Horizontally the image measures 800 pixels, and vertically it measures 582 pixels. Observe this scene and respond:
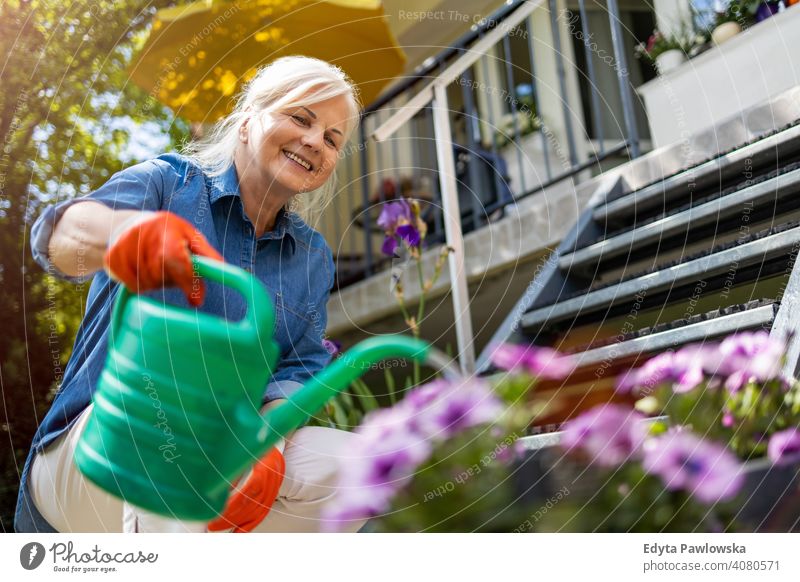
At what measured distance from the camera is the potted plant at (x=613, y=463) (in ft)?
2.20

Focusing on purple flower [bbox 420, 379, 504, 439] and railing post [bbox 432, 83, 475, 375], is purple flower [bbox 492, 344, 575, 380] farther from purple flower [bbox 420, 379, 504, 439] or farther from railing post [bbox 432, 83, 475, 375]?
purple flower [bbox 420, 379, 504, 439]

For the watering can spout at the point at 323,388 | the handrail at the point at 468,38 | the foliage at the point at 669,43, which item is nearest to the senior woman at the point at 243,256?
the watering can spout at the point at 323,388

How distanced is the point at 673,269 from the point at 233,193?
0.67 metres

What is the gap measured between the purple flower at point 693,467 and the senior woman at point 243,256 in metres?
0.33

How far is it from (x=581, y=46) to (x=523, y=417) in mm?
2151

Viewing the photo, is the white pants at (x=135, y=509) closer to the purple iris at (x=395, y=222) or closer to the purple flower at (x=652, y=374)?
the purple flower at (x=652, y=374)

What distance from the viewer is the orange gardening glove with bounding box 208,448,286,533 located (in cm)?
68

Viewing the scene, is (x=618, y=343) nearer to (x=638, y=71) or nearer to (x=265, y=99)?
(x=265, y=99)

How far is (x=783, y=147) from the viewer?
1212mm

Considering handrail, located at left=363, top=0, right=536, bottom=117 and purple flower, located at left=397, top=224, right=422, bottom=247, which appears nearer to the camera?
purple flower, located at left=397, top=224, right=422, bottom=247

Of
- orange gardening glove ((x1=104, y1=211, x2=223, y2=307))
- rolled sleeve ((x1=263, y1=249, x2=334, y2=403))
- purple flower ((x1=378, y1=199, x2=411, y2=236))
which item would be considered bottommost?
rolled sleeve ((x1=263, y1=249, x2=334, y2=403))

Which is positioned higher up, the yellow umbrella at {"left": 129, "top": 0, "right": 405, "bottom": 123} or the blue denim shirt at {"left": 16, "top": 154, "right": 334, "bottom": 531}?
the yellow umbrella at {"left": 129, "top": 0, "right": 405, "bottom": 123}

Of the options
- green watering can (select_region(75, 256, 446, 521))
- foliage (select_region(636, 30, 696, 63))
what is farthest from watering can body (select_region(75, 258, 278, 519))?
foliage (select_region(636, 30, 696, 63))
